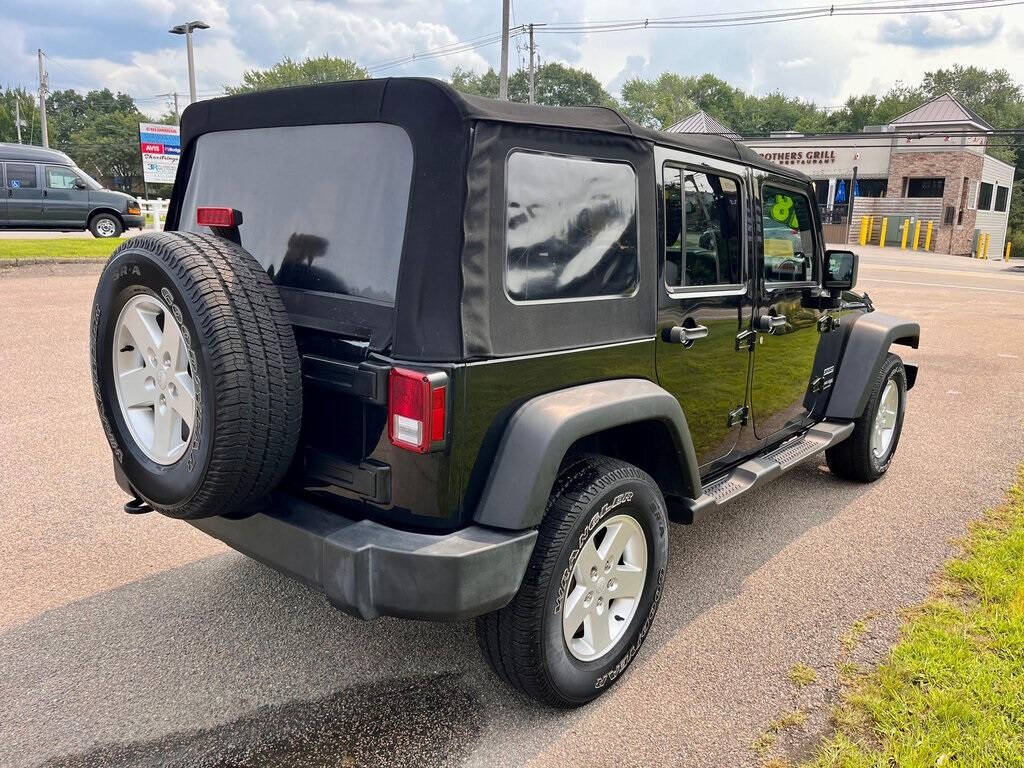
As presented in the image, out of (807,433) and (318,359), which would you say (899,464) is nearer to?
(807,433)

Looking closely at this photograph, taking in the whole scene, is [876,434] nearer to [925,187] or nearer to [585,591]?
[585,591]

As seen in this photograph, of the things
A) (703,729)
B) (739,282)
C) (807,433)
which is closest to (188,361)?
(703,729)

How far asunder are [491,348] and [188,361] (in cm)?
90

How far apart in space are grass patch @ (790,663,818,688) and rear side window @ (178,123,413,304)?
2030 millimetres

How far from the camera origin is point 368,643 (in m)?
3.08

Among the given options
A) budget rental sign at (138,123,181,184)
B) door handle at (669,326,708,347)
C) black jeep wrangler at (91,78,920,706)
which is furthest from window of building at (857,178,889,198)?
black jeep wrangler at (91,78,920,706)

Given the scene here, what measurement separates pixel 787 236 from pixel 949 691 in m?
2.33

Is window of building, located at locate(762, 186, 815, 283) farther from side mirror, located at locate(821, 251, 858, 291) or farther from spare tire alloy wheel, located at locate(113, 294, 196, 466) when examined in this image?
spare tire alloy wheel, located at locate(113, 294, 196, 466)

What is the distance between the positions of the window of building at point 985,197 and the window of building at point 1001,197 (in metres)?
1.95

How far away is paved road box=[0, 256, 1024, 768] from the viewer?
253cm

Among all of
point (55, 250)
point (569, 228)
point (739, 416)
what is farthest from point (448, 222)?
point (55, 250)

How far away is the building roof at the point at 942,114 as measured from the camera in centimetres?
3975

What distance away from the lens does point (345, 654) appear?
3006 mm

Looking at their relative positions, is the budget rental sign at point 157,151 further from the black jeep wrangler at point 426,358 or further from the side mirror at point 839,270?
the black jeep wrangler at point 426,358
